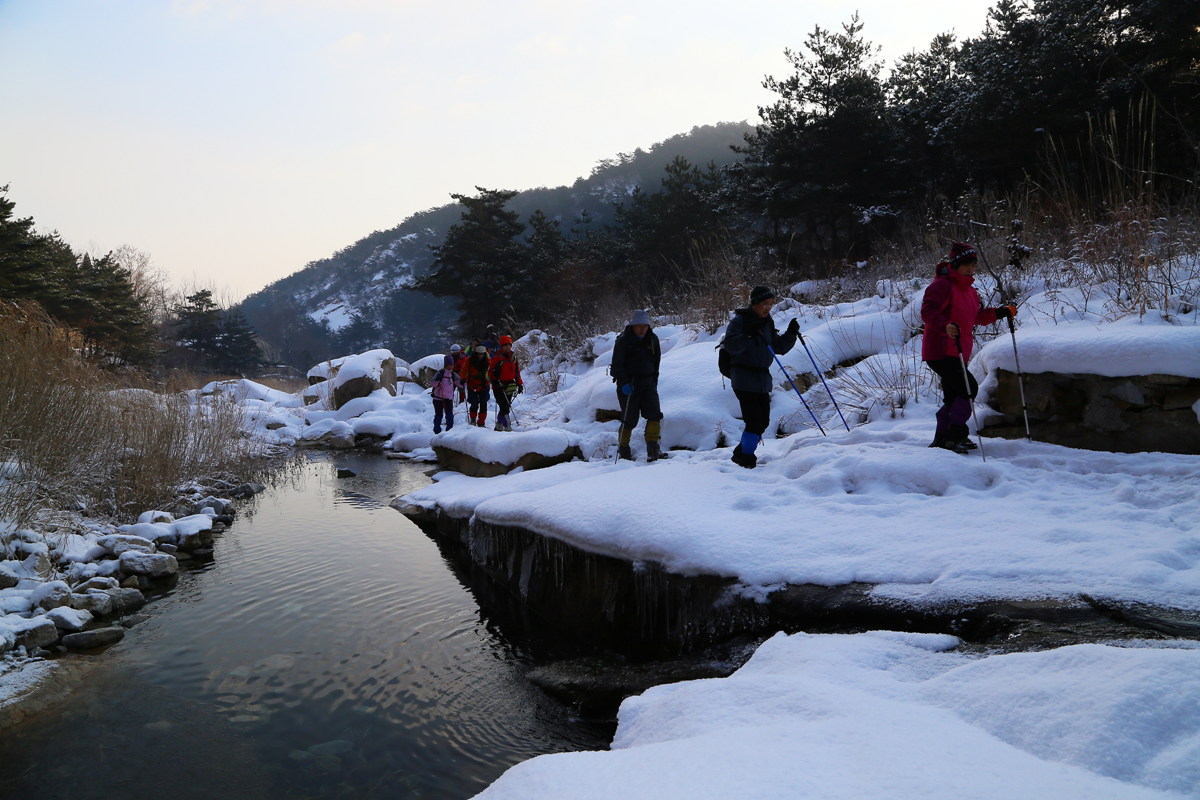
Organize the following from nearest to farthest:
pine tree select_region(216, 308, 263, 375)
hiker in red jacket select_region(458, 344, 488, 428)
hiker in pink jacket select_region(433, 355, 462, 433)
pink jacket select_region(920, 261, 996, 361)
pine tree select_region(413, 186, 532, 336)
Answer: pink jacket select_region(920, 261, 996, 361) < hiker in red jacket select_region(458, 344, 488, 428) < hiker in pink jacket select_region(433, 355, 462, 433) < pine tree select_region(413, 186, 532, 336) < pine tree select_region(216, 308, 263, 375)

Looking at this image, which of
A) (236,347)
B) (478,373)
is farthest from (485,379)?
A: (236,347)

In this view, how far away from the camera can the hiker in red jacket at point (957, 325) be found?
220 inches

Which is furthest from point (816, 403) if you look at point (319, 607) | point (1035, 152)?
point (1035, 152)

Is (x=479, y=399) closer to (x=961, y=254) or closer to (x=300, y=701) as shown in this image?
(x=300, y=701)

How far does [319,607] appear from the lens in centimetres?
608

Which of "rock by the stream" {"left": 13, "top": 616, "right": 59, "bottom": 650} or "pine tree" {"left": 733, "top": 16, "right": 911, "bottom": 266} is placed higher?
"pine tree" {"left": 733, "top": 16, "right": 911, "bottom": 266}

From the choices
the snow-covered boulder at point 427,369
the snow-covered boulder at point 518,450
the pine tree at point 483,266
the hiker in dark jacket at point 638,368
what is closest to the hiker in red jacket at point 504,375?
the snow-covered boulder at point 518,450

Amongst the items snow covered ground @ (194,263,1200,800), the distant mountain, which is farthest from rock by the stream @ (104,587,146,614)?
the distant mountain

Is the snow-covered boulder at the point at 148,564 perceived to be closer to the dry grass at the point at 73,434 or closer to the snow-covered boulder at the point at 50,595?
the snow-covered boulder at the point at 50,595

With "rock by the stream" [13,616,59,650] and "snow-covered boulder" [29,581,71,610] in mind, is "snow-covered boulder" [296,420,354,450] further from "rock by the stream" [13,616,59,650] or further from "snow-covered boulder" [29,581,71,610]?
"rock by the stream" [13,616,59,650]

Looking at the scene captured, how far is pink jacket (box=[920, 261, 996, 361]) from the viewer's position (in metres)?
5.62

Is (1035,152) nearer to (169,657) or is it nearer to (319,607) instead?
(319,607)

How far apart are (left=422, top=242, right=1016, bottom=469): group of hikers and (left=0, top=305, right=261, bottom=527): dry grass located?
595 cm

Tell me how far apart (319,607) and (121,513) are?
14.2ft
